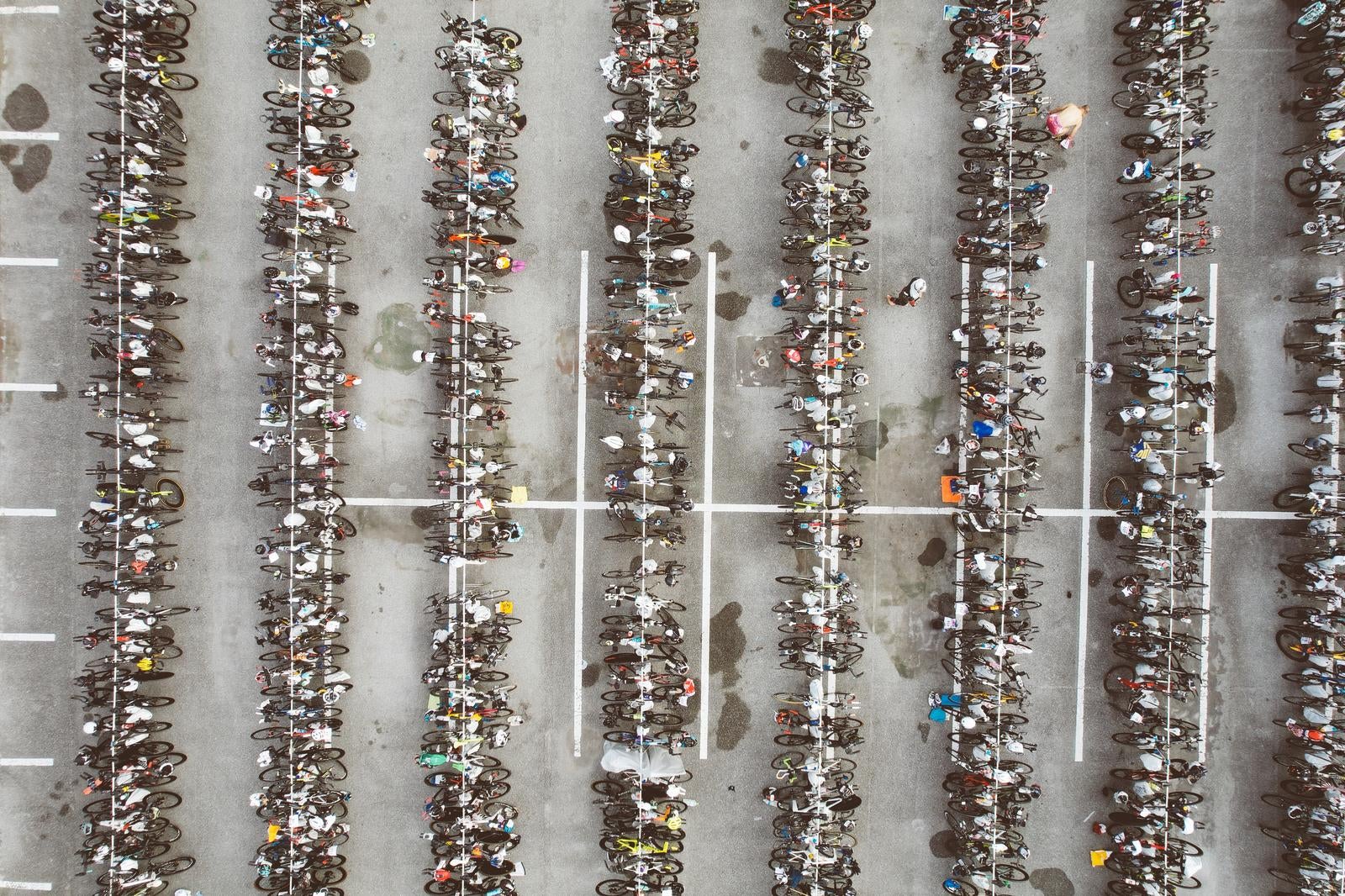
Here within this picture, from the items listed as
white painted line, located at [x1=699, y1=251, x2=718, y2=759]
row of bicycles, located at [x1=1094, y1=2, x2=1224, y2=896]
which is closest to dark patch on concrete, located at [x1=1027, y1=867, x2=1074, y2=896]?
row of bicycles, located at [x1=1094, y1=2, x2=1224, y2=896]

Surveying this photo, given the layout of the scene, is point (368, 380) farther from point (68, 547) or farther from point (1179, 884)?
point (1179, 884)

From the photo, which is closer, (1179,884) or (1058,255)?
(1179,884)

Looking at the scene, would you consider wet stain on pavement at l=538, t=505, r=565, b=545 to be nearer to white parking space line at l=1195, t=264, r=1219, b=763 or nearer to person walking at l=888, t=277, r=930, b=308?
person walking at l=888, t=277, r=930, b=308

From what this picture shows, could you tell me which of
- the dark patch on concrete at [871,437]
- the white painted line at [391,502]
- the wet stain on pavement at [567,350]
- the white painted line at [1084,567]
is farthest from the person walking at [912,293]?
the white painted line at [391,502]

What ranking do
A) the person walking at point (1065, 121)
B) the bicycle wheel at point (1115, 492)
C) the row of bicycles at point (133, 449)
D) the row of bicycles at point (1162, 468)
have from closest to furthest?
the row of bicycles at point (133, 449) → the row of bicycles at point (1162, 468) → the person walking at point (1065, 121) → the bicycle wheel at point (1115, 492)

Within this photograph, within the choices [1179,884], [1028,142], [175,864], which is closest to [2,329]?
[175,864]

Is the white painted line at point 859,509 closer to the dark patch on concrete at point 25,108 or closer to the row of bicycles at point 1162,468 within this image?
the row of bicycles at point 1162,468
